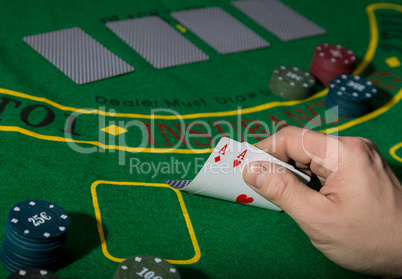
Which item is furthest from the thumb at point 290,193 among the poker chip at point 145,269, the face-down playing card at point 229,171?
the poker chip at point 145,269

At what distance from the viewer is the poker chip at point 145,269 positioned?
7.28 feet

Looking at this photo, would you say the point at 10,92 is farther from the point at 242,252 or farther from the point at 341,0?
the point at 341,0

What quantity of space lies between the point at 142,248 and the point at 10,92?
54.6 inches

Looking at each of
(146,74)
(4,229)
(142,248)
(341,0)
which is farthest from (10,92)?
(341,0)

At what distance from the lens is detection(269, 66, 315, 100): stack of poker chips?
3.87 metres

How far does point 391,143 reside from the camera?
371 cm

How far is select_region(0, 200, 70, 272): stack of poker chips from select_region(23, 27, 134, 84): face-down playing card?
140 cm

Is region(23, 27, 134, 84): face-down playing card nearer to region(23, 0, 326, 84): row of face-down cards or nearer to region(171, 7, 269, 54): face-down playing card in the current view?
region(23, 0, 326, 84): row of face-down cards

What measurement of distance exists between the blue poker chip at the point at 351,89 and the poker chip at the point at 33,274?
2320 millimetres

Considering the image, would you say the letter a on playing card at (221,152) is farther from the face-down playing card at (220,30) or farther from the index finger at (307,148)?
the face-down playing card at (220,30)

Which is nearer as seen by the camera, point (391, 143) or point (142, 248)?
point (142, 248)
